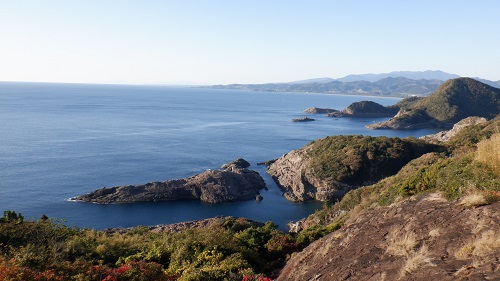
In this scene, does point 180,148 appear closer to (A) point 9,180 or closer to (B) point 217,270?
(A) point 9,180

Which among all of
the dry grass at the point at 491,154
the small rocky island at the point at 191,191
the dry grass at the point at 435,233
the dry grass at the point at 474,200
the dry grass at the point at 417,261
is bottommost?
the small rocky island at the point at 191,191

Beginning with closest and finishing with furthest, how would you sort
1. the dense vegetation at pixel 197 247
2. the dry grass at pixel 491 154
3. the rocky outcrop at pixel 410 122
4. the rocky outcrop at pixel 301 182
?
the dense vegetation at pixel 197 247 < the dry grass at pixel 491 154 < the rocky outcrop at pixel 301 182 < the rocky outcrop at pixel 410 122

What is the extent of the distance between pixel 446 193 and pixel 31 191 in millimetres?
67504

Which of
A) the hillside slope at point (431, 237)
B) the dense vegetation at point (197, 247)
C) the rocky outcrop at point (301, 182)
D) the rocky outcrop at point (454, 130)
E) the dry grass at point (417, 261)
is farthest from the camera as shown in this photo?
the rocky outcrop at point (454, 130)

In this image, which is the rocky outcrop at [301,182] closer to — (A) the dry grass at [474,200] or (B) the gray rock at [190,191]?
(B) the gray rock at [190,191]

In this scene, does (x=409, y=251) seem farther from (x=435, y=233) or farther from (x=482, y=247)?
(x=482, y=247)

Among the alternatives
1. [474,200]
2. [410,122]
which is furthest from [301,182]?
[410,122]

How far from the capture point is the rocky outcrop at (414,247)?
26.9 ft

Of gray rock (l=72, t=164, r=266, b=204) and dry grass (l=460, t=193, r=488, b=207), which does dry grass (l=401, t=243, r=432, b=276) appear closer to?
dry grass (l=460, t=193, r=488, b=207)

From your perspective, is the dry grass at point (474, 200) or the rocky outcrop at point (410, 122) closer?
the dry grass at point (474, 200)

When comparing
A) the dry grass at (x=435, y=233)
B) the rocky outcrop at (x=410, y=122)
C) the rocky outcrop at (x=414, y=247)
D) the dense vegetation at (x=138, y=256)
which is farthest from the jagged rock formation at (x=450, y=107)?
the dry grass at (x=435, y=233)

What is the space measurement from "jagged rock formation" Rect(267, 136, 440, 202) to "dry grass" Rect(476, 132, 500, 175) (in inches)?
1979

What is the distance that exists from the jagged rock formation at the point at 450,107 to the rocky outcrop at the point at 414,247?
466 ft

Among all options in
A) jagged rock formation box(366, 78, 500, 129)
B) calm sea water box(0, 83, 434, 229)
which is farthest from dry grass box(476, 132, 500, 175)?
jagged rock formation box(366, 78, 500, 129)
